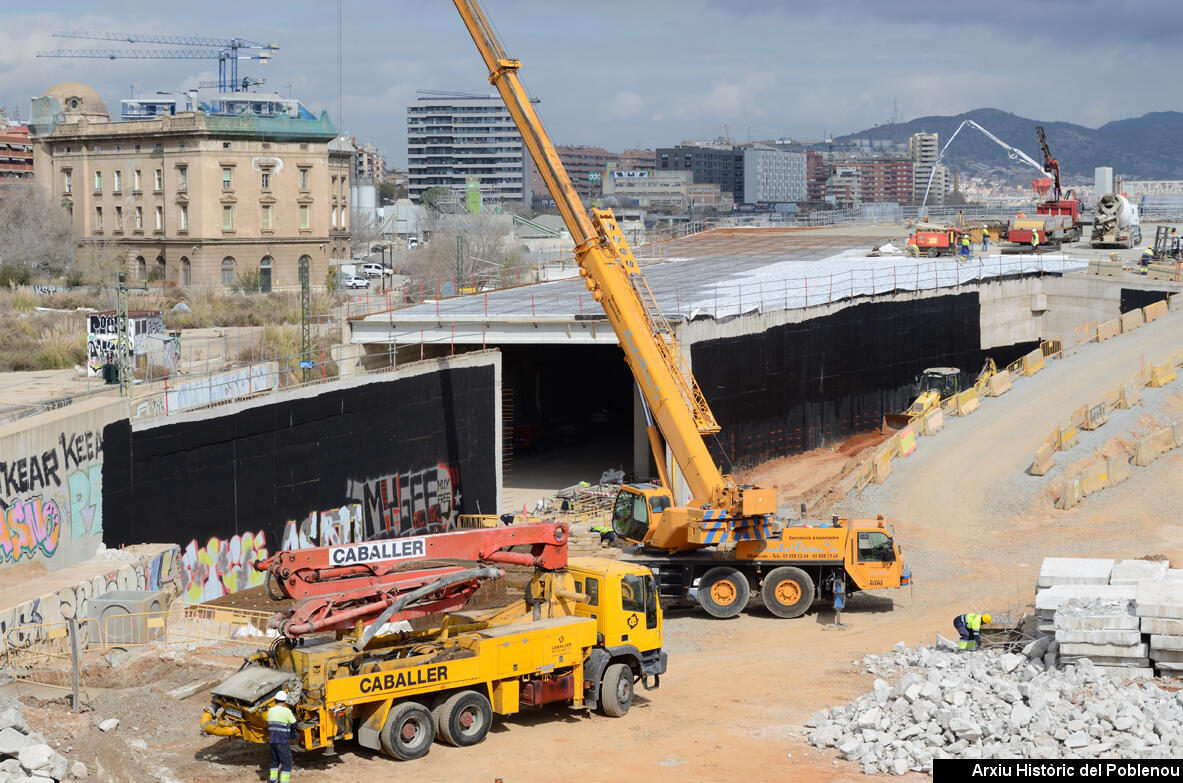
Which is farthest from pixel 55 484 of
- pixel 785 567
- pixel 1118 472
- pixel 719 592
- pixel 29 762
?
pixel 1118 472

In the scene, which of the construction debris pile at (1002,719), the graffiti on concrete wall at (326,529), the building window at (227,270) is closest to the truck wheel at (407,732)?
the construction debris pile at (1002,719)

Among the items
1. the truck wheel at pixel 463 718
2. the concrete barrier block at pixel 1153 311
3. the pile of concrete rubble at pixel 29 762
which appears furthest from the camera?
the concrete barrier block at pixel 1153 311

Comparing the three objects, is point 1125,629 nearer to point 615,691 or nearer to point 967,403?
point 615,691

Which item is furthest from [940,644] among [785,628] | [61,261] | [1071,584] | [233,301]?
[61,261]

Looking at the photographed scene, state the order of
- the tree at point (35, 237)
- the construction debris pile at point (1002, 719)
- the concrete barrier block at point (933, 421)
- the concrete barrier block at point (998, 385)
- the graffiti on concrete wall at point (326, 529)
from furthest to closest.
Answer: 1. the tree at point (35, 237)
2. the concrete barrier block at point (998, 385)
3. the concrete barrier block at point (933, 421)
4. the graffiti on concrete wall at point (326, 529)
5. the construction debris pile at point (1002, 719)

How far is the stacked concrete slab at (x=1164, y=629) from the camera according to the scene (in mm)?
24281

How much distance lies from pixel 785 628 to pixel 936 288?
36.1 metres

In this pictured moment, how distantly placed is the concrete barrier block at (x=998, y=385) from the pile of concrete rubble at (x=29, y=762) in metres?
42.4

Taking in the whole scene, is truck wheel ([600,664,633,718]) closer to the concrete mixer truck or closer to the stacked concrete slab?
the stacked concrete slab

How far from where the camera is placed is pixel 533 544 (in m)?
24.3

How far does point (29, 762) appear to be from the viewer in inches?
703

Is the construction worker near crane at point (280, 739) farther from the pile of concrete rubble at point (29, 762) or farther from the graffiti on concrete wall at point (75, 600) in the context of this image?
the graffiti on concrete wall at point (75, 600)

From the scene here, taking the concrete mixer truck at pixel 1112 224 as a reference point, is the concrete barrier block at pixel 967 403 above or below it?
below

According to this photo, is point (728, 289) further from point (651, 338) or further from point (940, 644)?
point (940, 644)
